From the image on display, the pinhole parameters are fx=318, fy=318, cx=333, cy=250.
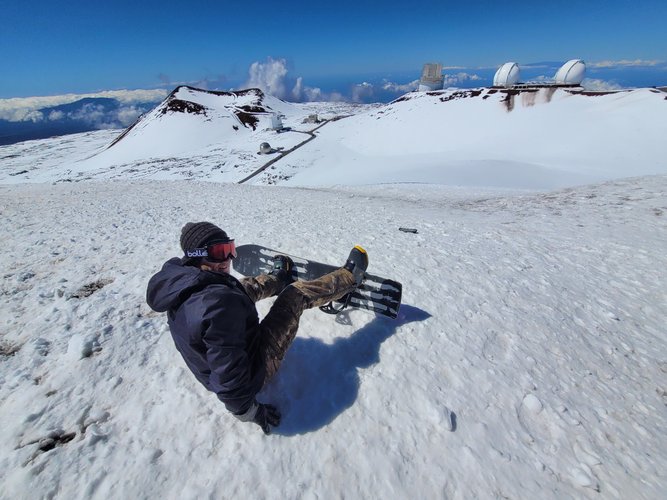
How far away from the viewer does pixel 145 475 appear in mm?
2822

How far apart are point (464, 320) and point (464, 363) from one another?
999mm

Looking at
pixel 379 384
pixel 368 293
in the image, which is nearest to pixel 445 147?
pixel 368 293

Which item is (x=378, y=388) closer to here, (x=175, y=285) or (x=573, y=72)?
(x=175, y=285)

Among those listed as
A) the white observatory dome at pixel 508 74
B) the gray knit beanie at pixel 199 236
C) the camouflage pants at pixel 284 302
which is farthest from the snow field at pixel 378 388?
the white observatory dome at pixel 508 74

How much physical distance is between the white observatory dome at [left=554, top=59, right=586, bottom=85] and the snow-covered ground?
1924 inches

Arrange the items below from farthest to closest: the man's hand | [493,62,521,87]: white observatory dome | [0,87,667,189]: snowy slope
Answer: [493,62,521,87]: white observatory dome, [0,87,667,189]: snowy slope, the man's hand

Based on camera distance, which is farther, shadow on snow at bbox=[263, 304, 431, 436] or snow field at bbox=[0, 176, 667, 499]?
shadow on snow at bbox=[263, 304, 431, 436]

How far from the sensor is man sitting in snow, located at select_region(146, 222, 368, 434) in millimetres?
2678

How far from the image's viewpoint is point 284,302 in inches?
150

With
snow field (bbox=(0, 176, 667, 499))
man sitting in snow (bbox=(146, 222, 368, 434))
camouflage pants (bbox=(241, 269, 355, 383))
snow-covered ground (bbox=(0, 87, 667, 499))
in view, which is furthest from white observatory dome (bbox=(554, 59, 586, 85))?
man sitting in snow (bbox=(146, 222, 368, 434))

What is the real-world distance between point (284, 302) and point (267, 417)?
4.01 ft

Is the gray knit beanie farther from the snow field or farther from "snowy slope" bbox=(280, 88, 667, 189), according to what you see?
"snowy slope" bbox=(280, 88, 667, 189)

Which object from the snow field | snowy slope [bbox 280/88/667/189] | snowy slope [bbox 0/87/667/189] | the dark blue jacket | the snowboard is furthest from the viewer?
snowy slope [bbox 0/87/667/189]

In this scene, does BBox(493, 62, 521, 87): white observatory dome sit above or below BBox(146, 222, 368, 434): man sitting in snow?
above
